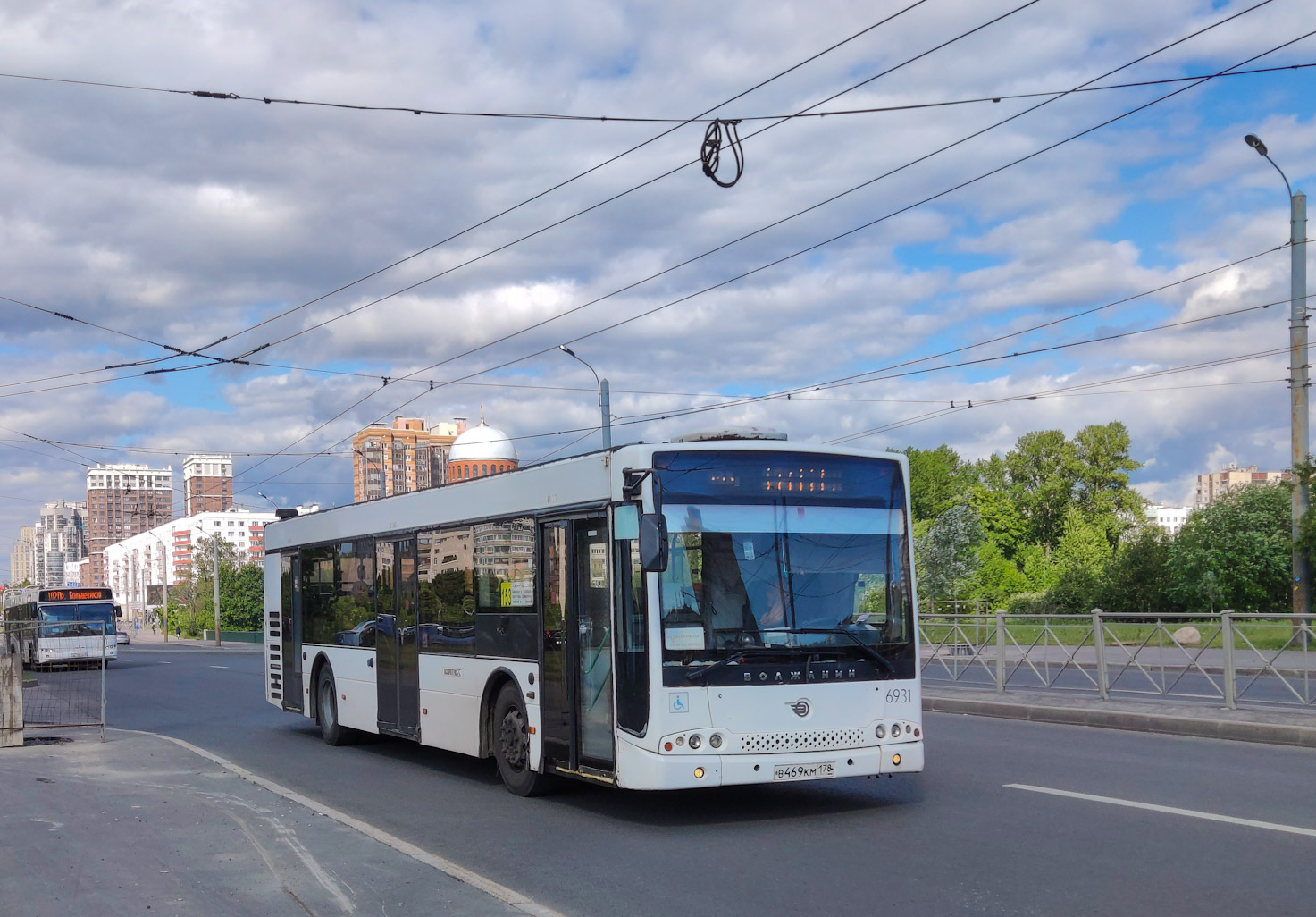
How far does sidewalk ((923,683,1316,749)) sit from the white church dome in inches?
3117

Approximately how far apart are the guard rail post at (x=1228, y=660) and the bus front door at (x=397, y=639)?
9761mm

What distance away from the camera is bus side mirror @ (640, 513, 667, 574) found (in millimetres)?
8836

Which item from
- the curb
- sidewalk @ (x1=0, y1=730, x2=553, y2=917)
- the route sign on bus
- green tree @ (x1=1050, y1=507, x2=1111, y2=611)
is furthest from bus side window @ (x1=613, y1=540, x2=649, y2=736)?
green tree @ (x1=1050, y1=507, x2=1111, y2=611)

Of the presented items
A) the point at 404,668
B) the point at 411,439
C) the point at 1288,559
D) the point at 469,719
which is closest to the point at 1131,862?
the point at 469,719

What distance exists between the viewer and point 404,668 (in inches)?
529

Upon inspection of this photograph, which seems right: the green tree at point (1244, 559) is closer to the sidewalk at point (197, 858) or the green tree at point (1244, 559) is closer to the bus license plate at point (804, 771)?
the bus license plate at point (804, 771)

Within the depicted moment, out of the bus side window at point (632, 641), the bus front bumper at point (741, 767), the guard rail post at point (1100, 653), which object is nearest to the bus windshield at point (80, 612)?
the guard rail post at point (1100, 653)

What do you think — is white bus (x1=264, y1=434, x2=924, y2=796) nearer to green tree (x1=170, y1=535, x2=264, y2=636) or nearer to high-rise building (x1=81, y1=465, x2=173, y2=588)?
green tree (x1=170, y1=535, x2=264, y2=636)

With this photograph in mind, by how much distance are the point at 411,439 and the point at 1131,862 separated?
105 m

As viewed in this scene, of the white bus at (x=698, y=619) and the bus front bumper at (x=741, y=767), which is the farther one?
the white bus at (x=698, y=619)

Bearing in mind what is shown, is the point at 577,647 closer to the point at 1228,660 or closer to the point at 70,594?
the point at 1228,660

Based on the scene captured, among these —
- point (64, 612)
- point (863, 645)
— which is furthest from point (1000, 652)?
point (64, 612)

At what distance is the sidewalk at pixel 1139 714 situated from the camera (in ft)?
44.7

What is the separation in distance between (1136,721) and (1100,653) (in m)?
2.40
